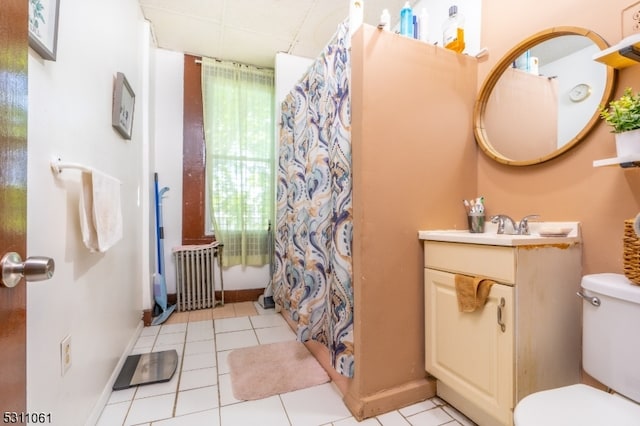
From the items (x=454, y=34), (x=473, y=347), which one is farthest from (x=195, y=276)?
(x=454, y=34)

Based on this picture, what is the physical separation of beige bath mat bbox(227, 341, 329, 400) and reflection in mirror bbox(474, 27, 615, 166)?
1.60 m

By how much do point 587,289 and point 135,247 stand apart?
2.62 meters

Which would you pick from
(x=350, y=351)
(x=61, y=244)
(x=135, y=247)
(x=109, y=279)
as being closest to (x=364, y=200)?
(x=350, y=351)

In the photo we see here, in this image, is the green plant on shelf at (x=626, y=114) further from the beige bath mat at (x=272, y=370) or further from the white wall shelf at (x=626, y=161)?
the beige bath mat at (x=272, y=370)

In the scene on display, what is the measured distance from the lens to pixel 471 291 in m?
1.22

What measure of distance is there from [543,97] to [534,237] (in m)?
0.72

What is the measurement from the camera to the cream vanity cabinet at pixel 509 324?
109 cm

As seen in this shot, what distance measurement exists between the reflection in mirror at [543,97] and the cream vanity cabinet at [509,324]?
44 centimetres

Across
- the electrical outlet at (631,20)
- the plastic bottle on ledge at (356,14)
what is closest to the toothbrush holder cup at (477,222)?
the electrical outlet at (631,20)

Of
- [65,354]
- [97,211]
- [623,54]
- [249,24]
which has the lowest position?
[65,354]

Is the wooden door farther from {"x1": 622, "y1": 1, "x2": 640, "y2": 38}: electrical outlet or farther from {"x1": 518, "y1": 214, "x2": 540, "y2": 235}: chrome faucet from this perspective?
{"x1": 622, "y1": 1, "x2": 640, "y2": 38}: electrical outlet

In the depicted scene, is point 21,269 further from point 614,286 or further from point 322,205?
point 614,286

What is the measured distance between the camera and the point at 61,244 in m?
1.06

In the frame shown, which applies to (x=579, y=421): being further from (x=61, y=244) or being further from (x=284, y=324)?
(x=284, y=324)
